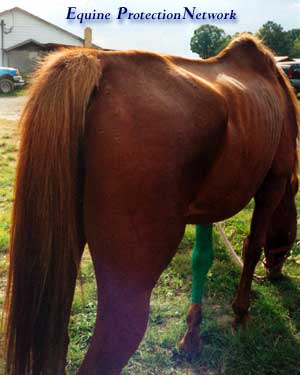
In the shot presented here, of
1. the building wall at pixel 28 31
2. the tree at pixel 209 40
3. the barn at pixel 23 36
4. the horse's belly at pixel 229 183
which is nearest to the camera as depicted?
the horse's belly at pixel 229 183

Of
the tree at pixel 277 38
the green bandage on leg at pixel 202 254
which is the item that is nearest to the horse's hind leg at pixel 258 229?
the green bandage on leg at pixel 202 254

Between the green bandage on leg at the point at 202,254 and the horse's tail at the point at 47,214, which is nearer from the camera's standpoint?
the horse's tail at the point at 47,214

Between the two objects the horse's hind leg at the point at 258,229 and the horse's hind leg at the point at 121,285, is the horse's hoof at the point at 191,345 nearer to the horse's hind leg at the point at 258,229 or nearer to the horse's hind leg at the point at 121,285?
the horse's hind leg at the point at 258,229

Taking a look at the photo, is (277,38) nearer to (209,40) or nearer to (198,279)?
(209,40)

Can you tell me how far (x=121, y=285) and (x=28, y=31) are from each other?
31281 mm

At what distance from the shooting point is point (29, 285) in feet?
4.64

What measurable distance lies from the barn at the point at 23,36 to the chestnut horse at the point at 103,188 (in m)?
26.5

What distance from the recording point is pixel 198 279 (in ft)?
8.64

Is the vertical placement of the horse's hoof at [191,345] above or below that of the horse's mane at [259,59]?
below

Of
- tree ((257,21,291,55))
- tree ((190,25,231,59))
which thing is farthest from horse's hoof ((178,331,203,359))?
tree ((257,21,291,55))

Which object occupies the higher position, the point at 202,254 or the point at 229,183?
the point at 229,183

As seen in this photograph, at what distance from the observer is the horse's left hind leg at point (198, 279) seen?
8.10ft

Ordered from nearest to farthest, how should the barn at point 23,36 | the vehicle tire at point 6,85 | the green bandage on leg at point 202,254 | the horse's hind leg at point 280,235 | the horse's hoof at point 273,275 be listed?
the green bandage on leg at point 202,254 → the horse's hind leg at point 280,235 → the horse's hoof at point 273,275 → the vehicle tire at point 6,85 → the barn at point 23,36

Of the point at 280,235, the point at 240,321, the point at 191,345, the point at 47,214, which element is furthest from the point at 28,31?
the point at 47,214
